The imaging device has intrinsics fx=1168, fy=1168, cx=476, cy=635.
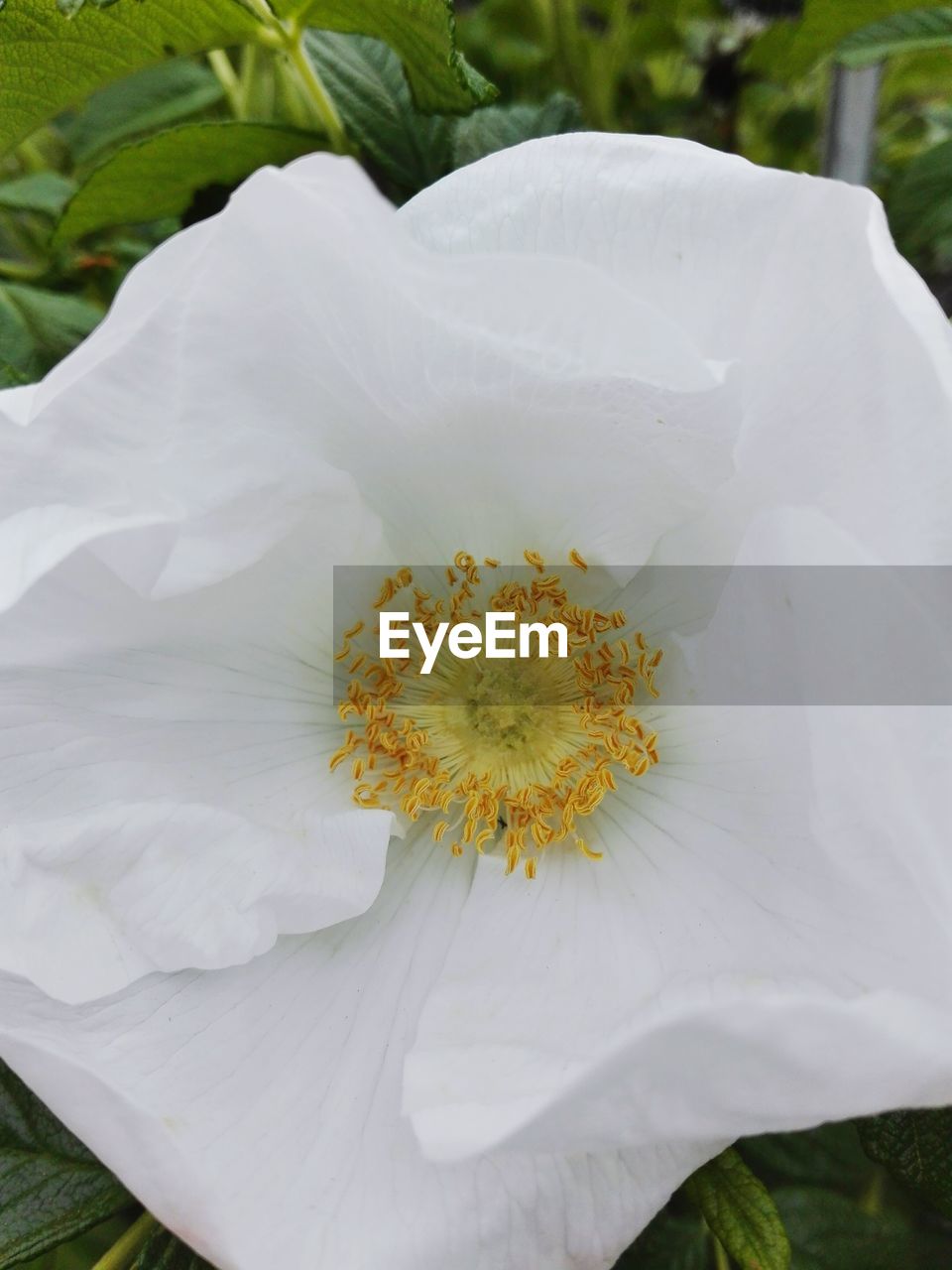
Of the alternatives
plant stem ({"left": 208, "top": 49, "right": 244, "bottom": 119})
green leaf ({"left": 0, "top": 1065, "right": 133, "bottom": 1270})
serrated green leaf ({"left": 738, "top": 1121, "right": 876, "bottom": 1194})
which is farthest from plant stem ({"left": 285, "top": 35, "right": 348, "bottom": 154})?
serrated green leaf ({"left": 738, "top": 1121, "right": 876, "bottom": 1194})

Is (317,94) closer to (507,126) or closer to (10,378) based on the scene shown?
(507,126)

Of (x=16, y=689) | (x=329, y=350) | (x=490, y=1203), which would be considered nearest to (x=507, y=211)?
(x=329, y=350)

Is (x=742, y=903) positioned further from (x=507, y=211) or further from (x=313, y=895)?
(x=507, y=211)

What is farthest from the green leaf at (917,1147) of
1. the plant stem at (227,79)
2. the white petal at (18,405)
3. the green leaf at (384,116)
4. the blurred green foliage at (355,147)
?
the plant stem at (227,79)

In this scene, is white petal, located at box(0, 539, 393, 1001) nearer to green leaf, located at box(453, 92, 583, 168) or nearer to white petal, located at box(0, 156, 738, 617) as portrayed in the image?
white petal, located at box(0, 156, 738, 617)

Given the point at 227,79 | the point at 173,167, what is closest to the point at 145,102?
the point at 227,79

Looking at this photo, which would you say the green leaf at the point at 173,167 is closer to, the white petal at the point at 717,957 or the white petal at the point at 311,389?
the white petal at the point at 311,389
